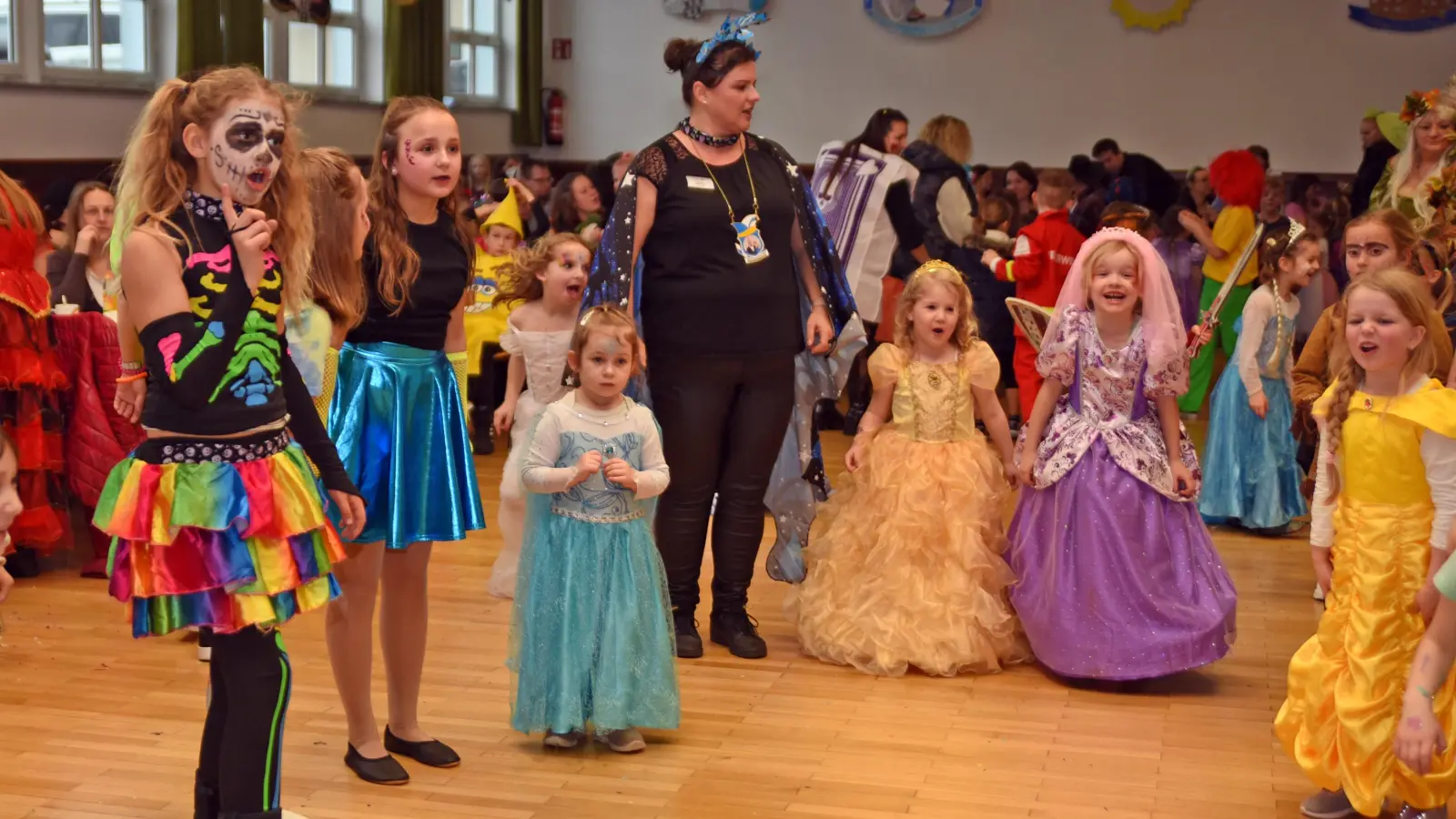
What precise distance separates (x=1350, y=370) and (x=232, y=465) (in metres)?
2.28

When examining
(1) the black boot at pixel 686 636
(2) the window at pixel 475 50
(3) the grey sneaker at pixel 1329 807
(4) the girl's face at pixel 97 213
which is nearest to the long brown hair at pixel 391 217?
(1) the black boot at pixel 686 636

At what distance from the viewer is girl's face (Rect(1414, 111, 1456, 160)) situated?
5.11 meters

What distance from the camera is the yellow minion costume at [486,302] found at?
7961 millimetres

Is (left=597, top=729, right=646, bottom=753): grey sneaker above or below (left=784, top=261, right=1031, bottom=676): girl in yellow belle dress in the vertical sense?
below

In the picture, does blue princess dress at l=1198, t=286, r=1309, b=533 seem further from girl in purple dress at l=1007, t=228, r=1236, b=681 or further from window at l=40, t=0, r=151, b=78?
window at l=40, t=0, r=151, b=78

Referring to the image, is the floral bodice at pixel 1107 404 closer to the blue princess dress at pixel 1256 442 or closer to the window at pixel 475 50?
the blue princess dress at pixel 1256 442

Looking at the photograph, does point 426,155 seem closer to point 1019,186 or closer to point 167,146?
point 167,146

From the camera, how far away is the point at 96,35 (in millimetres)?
9156

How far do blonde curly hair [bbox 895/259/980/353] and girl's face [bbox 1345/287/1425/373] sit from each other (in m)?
1.50

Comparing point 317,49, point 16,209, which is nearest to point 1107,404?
point 16,209

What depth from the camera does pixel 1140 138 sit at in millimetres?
12828

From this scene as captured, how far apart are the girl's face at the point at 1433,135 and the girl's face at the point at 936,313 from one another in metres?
1.76

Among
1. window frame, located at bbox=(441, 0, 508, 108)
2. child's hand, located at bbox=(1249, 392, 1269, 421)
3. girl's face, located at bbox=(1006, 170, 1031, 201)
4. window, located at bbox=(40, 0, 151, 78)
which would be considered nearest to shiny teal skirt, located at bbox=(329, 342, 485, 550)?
child's hand, located at bbox=(1249, 392, 1269, 421)

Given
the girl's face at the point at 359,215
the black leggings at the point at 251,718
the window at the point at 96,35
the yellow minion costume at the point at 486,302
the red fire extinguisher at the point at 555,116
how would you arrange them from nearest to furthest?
the black leggings at the point at 251,718
the girl's face at the point at 359,215
the yellow minion costume at the point at 486,302
the window at the point at 96,35
the red fire extinguisher at the point at 555,116
